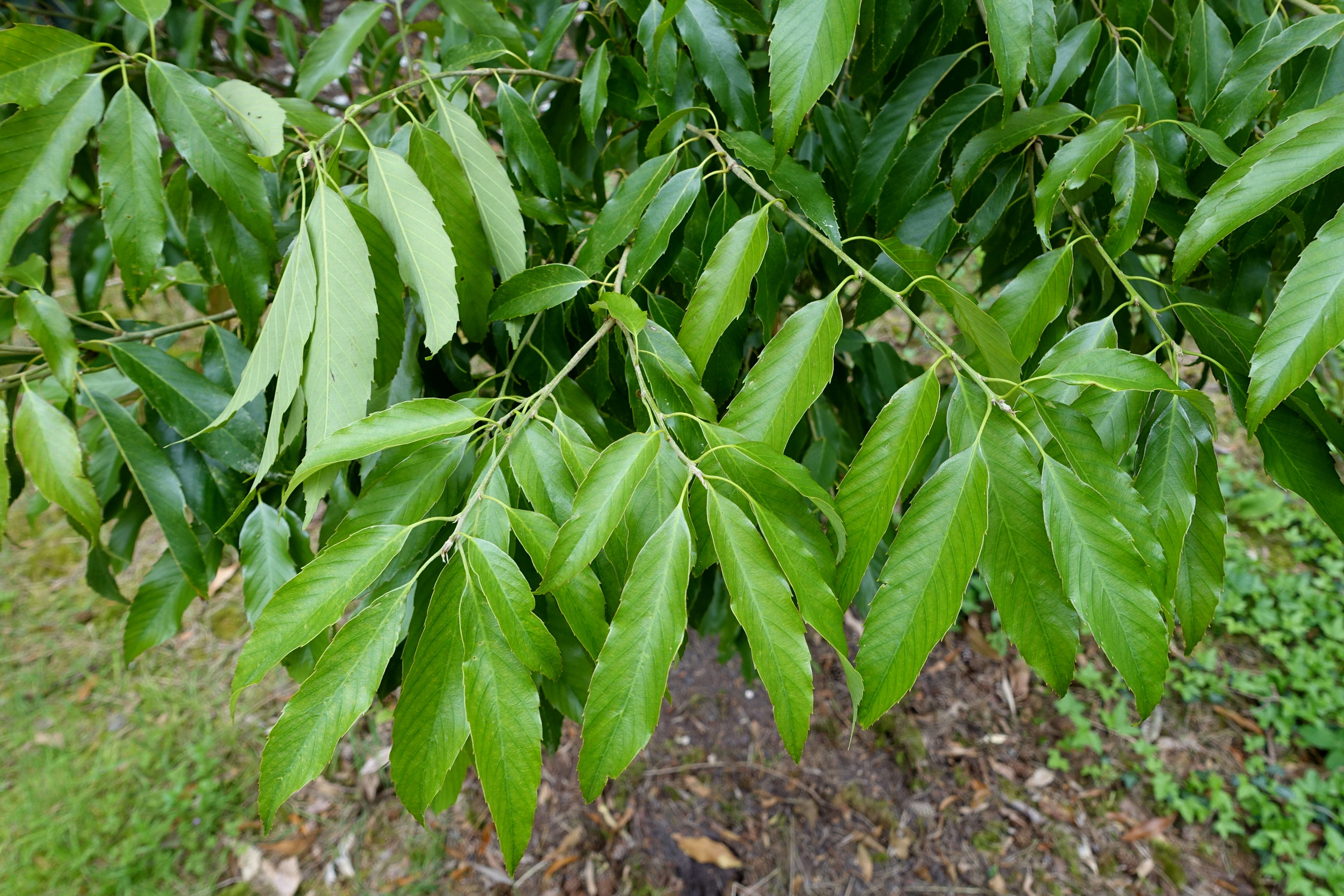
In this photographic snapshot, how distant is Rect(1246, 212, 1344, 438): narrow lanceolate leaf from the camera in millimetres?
478

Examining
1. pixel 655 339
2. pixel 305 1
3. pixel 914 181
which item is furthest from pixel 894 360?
pixel 305 1

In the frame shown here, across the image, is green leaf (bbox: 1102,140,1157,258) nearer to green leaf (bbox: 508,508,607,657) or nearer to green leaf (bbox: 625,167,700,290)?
green leaf (bbox: 625,167,700,290)

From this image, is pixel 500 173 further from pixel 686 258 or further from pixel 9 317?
pixel 9 317

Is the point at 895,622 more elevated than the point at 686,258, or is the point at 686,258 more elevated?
the point at 686,258

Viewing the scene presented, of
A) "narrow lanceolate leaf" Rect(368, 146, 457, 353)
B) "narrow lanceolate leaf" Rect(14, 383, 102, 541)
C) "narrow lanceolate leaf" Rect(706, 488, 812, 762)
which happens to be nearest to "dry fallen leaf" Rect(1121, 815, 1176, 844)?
"narrow lanceolate leaf" Rect(706, 488, 812, 762)

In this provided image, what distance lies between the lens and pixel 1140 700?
1.53ft

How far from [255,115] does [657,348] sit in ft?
1.49

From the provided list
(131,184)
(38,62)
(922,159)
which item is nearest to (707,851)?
(922,159)

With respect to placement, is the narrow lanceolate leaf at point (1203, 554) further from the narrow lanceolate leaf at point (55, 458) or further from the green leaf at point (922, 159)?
the narrow lanceolate leaf at point (55, 458)

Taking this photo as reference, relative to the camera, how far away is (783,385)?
581 millimetres

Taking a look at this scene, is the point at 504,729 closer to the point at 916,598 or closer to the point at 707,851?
the point at 916,598

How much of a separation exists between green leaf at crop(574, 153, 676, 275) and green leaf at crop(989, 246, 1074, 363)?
1.13 feet

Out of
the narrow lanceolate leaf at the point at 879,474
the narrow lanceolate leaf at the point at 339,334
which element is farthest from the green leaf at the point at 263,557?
the narrow lanceolate leaf at the point at 879,474

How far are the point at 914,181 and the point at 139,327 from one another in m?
0.98
